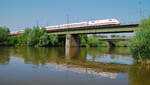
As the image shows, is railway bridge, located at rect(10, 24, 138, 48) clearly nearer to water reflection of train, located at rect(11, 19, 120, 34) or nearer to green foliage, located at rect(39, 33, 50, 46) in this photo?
water reflection of train, located at rect(11, 19, 120, 34)

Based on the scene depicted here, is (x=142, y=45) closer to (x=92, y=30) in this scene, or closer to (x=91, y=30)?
(x=92, y=30)

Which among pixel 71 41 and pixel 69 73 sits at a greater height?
pixel 69 73

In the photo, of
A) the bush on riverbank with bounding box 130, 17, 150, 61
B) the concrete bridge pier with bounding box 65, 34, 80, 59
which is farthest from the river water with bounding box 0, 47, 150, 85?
the concrete bridge pier with bounding box 65, 34, 80, 59

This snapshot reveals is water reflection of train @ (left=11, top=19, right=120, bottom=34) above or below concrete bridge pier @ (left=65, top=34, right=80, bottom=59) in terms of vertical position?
above

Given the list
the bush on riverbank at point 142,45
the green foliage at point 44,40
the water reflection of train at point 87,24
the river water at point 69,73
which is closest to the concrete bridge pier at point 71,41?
the water reflection of train at point 87,24

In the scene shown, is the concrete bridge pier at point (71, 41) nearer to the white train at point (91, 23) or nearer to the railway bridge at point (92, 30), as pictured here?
the railway bridge at point (92, 30)

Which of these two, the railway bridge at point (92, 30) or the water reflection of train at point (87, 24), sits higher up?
the water reflection of train at point (87, 24)

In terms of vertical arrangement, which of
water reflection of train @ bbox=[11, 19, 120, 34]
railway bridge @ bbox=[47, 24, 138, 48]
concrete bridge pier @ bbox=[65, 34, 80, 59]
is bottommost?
concrete bridge pier @ bbox=[65, 34, 80, 59]

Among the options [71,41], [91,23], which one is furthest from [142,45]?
[71,41]

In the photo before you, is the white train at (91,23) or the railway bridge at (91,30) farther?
the white train at (91,23)

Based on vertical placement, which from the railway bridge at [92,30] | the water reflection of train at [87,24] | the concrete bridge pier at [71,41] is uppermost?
the water reflection of train at [87,24]

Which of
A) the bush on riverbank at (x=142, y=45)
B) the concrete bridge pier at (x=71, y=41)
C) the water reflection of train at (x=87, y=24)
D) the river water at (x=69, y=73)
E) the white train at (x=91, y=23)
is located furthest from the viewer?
the concrete bridge pier at (x=71, y=41)

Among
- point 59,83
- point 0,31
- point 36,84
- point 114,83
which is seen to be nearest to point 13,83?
point 36,84

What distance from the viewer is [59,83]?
9.52m
